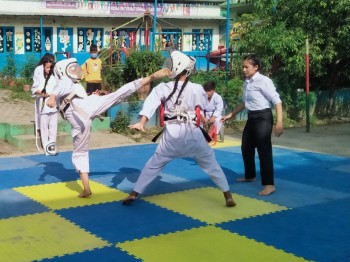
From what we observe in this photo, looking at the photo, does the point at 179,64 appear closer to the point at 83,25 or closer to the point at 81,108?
the point at 81,108

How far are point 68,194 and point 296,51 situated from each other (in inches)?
329

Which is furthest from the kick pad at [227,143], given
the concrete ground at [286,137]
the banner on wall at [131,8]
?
the banner on wall at [131,8]

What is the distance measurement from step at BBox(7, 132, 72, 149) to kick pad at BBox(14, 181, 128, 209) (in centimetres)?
305

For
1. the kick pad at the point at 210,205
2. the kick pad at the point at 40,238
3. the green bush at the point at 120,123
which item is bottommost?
→ the kick pad at the point at 40,238

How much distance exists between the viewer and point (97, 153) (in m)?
9.94

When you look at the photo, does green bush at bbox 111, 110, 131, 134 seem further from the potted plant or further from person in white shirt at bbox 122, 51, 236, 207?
person in white shirt at bbox 122, 51, 236, 207

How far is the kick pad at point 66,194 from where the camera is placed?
21.3ft

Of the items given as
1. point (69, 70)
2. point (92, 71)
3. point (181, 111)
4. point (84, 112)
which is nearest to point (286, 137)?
point (92, 71)

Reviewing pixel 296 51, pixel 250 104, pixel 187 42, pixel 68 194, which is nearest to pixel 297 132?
pixel 296 51

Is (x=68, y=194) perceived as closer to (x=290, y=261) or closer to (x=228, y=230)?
(x=228, y=230)

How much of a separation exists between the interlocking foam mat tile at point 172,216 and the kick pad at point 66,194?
0.01m

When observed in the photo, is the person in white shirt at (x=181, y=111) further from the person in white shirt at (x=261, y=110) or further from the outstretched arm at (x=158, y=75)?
the person in white shirt at (x=261, y=110)

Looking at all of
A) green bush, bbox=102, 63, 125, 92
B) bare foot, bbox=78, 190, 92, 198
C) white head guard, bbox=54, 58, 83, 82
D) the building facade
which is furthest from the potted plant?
the building facade

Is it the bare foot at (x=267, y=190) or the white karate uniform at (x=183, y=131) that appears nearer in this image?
the white karate uniform at (x=183, y=131)
